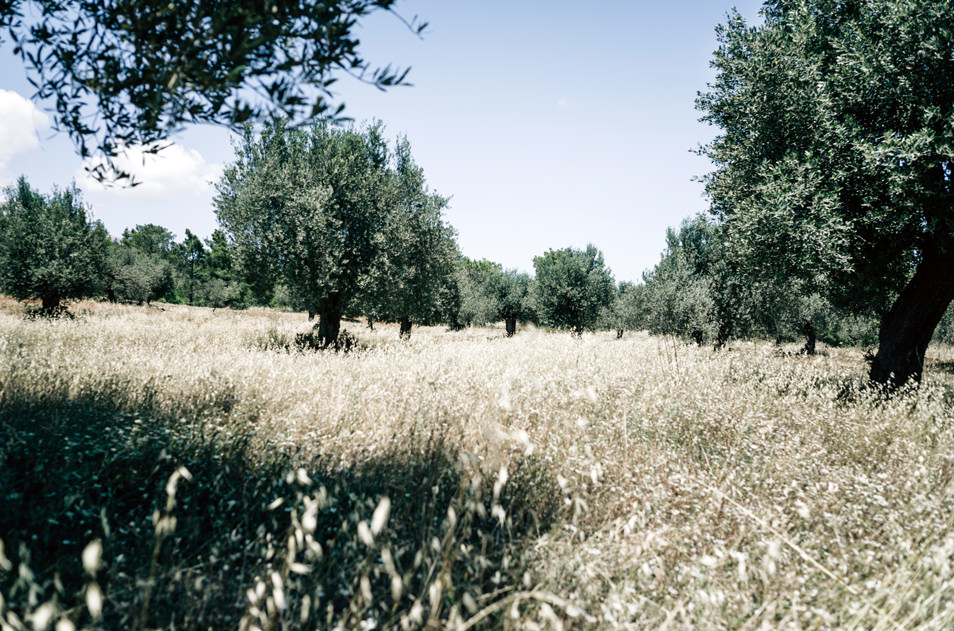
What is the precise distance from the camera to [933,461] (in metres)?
4.66

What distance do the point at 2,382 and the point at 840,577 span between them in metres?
9.17

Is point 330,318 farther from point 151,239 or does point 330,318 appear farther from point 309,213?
point 151,239

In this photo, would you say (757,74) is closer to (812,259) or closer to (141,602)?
(812,259)

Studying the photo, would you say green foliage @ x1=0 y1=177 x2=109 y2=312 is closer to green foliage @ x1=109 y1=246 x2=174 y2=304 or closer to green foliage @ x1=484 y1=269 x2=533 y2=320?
green foliage @ x1=109 y1=246 x2=174 y2=304

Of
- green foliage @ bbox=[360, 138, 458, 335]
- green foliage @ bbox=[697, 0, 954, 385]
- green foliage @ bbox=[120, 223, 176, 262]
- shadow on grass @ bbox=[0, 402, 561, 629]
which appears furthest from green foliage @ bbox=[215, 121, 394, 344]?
green foliage @ bbox=[120, 223, 176, 262]

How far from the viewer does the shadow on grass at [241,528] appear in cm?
→ 226

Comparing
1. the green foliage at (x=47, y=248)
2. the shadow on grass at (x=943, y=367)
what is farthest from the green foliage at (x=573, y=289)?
the green foliage at (x=47, y=248)

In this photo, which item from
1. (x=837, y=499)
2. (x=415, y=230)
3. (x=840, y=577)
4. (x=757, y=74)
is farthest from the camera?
(x=415, y=230)

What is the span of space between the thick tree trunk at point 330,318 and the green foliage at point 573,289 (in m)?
23.5

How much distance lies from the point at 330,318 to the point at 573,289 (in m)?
24.2

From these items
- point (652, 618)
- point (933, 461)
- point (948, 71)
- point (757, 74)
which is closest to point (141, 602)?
point (652, 618)

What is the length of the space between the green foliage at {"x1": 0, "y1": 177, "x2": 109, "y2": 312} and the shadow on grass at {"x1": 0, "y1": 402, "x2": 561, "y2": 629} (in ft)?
72.5

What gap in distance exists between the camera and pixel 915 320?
8.63 meters

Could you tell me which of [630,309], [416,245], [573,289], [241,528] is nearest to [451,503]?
[241,528]
